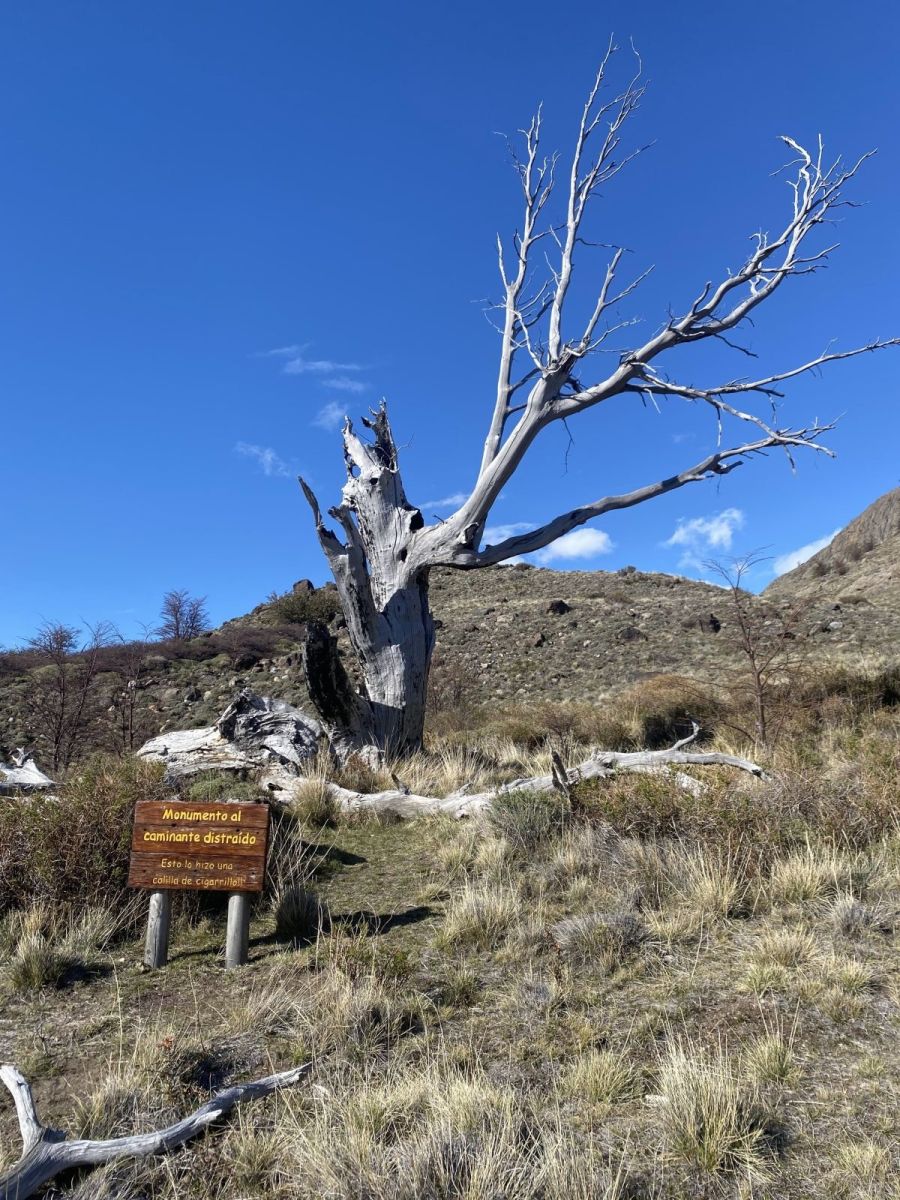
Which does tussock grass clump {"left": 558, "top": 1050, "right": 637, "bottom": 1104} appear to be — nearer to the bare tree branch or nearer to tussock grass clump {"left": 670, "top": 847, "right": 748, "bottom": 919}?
tussock grass clump {"left": 670, "top": 847, "right": 748, "bottom": 919}

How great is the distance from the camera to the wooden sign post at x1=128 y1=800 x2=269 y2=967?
16.4ft

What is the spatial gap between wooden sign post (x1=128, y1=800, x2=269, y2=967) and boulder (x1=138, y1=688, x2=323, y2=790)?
442 centimetres

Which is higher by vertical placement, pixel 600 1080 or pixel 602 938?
pixel 602 938

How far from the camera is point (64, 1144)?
9.28 ft

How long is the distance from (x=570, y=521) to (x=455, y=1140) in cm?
969

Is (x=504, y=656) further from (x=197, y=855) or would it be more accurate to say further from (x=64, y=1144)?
(x=64, y=1144)

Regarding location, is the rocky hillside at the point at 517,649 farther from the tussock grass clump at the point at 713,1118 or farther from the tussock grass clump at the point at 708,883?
the tussock grass clump at the point at 713,1118

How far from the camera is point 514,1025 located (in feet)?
12.8

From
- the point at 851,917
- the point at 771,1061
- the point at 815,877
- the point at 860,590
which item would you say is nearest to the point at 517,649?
the point at 860,590

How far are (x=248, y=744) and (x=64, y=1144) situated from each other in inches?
297

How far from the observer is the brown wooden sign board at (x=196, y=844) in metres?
5.02

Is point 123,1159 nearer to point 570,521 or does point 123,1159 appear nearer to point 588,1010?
point 588,1010

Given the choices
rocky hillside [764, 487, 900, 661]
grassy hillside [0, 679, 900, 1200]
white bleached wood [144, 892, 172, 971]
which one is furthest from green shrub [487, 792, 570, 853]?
rocky hillside [764, 487, 900, 661]

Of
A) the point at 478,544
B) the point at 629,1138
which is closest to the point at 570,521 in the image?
the point at 478,544
